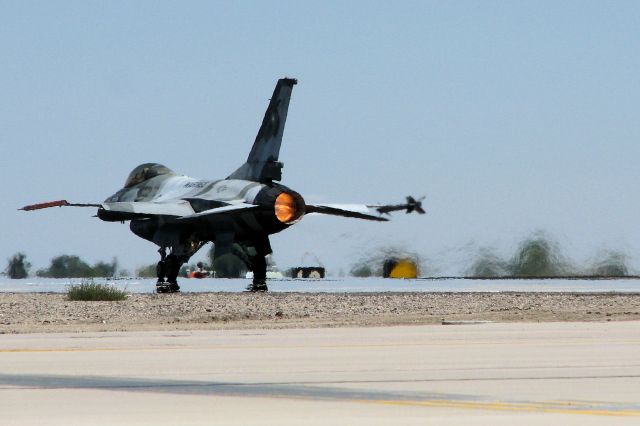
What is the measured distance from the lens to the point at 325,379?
14047mm

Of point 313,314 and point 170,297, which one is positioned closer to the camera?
point 313,314

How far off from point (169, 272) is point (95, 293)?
997 cm

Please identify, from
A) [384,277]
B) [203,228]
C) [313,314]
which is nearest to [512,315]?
[313,314]

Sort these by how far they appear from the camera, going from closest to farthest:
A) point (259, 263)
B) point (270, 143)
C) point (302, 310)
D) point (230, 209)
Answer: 1. point (302, 310)
2. point (230, 209)
3. point (259, 263)
4. point (270, 143)

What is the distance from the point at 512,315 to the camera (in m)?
32.8

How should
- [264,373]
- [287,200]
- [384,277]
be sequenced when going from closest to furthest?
[264,373]
[287,200]
[384,277]

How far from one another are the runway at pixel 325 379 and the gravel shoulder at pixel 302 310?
274 inches

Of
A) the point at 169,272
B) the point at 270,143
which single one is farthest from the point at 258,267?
the point at 270,143

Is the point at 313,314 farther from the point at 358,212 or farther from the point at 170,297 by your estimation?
the point at 358,212

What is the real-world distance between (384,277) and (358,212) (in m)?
9.59

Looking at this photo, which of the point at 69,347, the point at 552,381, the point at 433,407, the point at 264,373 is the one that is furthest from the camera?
the point at 69,347

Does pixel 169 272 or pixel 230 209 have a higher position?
pixel 230 209

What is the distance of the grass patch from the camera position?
4181 centimetres

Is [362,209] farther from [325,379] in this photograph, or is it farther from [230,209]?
[325,379]
